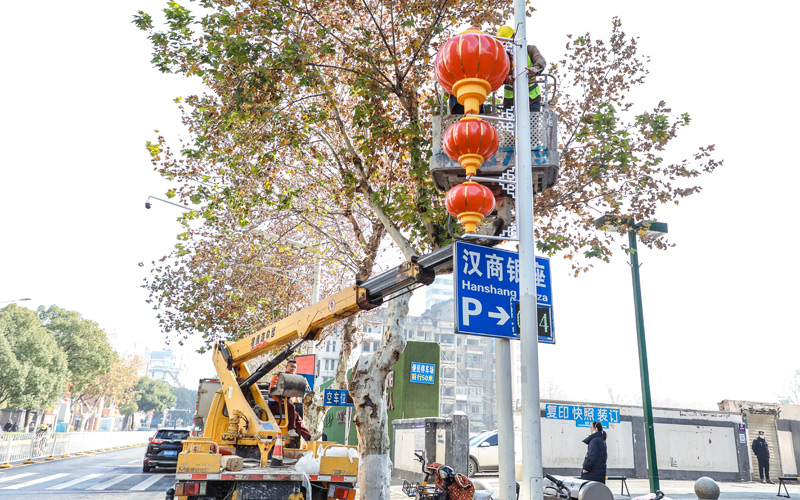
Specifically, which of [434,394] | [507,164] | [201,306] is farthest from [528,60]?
→ [201,306]

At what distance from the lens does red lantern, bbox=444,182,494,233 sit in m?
5.17

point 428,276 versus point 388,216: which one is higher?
point 388,216

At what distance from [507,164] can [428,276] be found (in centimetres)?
179

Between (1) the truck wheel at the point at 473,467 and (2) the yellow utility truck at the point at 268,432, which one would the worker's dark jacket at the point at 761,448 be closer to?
(1) the truck wheel at the point at 473,467

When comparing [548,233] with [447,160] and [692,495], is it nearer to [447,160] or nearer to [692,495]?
[447,160]

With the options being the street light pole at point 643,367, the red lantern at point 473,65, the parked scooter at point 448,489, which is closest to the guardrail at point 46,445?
the parked scooter at point 448,489

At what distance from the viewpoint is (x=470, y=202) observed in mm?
5176

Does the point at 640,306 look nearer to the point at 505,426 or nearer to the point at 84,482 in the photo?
the point at 505,426

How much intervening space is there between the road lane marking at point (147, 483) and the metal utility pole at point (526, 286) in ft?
43.1

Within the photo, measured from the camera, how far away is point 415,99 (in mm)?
10812


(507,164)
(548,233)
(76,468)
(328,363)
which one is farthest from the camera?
(328,363)

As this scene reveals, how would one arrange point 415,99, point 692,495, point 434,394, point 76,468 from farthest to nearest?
1. point 434,394
2. point 76,468
3. point 692,495
4. point 415,99

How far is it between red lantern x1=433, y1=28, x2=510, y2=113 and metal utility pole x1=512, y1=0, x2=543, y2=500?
0.82 metres

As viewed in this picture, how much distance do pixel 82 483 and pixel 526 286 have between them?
15.3 metres
